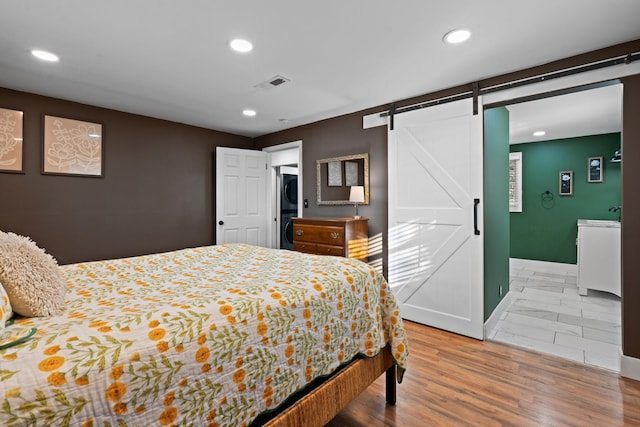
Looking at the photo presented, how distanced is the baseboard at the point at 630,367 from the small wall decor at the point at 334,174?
2.94 m

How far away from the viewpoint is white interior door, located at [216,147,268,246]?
14.6 ft

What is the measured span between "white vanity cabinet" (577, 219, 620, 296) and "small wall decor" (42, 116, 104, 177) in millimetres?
6177

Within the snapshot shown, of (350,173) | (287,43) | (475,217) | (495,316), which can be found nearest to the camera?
(287,43)

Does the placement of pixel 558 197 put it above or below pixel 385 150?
below

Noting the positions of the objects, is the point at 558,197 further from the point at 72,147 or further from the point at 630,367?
the point at 72,147

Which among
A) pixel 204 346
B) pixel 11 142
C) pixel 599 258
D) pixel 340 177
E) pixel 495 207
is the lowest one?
pixel 599 258

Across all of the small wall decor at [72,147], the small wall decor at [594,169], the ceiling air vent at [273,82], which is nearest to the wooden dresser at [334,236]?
the ceiling air vent at [273,82]

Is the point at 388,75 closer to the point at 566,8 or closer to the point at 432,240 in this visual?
the point at 566,8

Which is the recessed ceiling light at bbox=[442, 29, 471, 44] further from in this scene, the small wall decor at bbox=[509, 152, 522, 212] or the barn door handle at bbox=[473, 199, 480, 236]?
the small wall decor at bbox=[509, 152, 522, 212]

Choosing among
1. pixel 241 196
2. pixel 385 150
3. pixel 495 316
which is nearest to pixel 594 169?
pixel 495 316

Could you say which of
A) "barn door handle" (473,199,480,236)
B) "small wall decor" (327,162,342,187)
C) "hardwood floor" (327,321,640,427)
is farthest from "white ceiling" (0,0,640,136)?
"hardwood floor" (327,321,640,427)

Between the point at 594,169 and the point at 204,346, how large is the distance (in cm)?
633

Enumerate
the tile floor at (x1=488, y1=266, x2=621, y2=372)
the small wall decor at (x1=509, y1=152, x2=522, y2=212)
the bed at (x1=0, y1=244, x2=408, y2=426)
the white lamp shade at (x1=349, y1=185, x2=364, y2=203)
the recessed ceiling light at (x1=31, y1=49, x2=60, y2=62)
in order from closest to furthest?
the bed at (x1=0, y1=244, x2=408, y2=426) < the recessed ceiling light at (x1=31, y1=49, x2=60, y2=62) < the tile floor at (x1=488, y1=266, x2=621, y2=372) < the white lamp shade at (x1=349, y1=185, x2=364, y2=203) < the small wall decor at (x1=509, y1=152, x2=522, y2=212)

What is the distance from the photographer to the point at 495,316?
3188 millimetres
